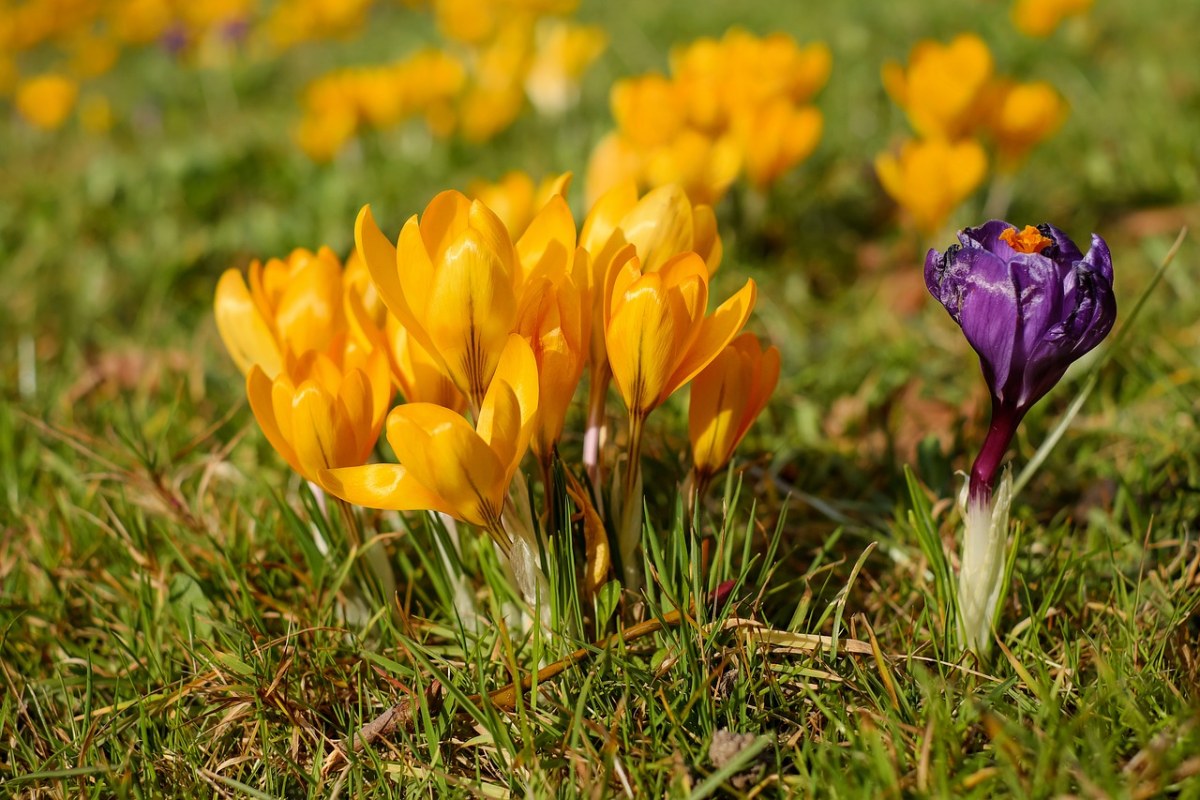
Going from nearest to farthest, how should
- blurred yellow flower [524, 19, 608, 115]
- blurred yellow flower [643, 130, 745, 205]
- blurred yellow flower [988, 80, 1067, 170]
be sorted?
blurred yellow flower [643, 130, 745, 205] → blurred yellow flower [988, 80, 1067, 170] → blurred yellow flower [524, 19, 608, 115]

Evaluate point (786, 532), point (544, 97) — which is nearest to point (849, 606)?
point (786, 532)

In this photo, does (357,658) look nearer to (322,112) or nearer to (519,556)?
(519,556)

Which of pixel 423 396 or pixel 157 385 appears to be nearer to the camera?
pixel 423 396

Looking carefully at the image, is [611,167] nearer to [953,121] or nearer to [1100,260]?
[953,121]

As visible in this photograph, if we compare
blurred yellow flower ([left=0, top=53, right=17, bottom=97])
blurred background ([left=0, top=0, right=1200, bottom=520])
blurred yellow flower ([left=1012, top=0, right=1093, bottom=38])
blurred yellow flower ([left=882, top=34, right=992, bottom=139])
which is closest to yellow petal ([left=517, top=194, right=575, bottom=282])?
blurred background ([left=0, top=0, right=1200, bottom=520])

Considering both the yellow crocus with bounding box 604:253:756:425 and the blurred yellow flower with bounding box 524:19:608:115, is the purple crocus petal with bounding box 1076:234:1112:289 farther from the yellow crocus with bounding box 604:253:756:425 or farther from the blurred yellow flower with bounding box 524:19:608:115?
the blurred yellow flower with bounding box 524:19:608:115
